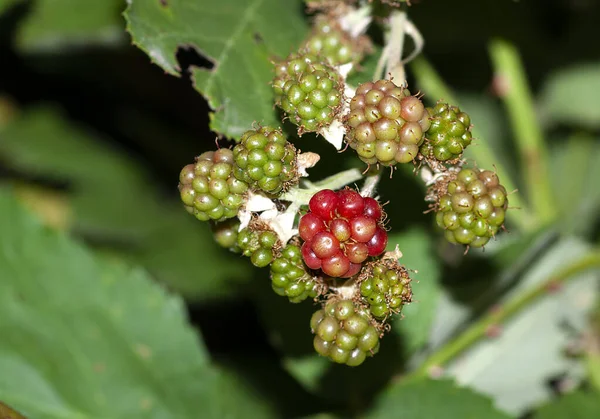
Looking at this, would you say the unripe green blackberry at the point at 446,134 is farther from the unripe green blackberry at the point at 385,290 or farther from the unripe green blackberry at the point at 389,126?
the unripe green blackberry at the point at 385,290

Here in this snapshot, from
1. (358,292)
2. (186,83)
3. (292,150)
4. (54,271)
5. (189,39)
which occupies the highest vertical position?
(186,83)

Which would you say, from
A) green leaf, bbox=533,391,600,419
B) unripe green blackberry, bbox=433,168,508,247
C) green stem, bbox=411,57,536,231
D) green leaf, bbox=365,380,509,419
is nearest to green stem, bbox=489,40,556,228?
green stem, bbox=411,57,536,231

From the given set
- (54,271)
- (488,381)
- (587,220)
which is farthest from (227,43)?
(587,220)

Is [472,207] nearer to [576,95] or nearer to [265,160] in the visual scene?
[265,160]

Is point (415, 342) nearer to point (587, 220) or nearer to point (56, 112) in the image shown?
point (587, 220)

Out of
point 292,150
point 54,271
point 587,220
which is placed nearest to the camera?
point 292,150

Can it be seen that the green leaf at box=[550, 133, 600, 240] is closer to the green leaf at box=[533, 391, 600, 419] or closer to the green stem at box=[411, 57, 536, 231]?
the green stem at box=[411, 57, 536, 231]
